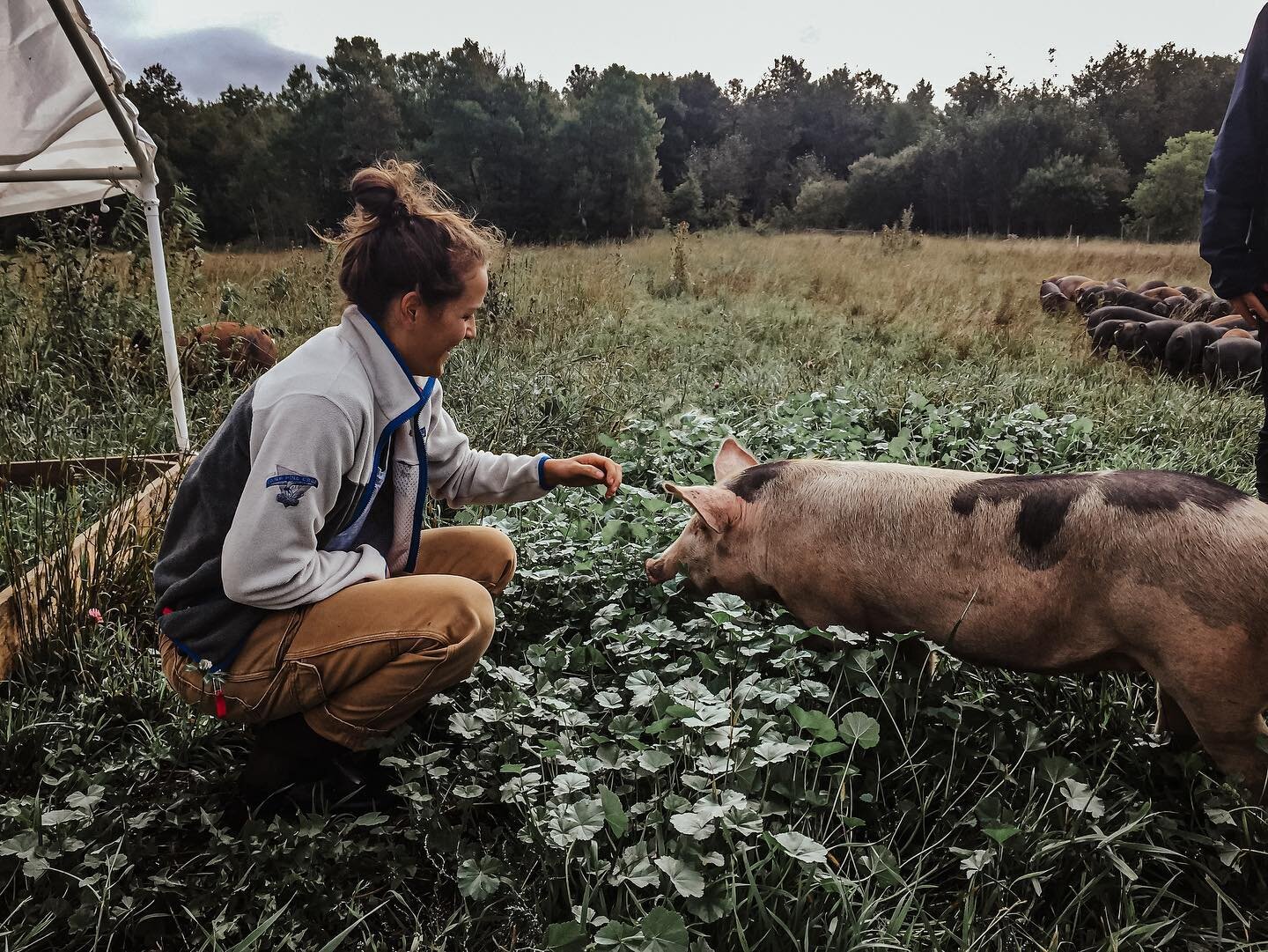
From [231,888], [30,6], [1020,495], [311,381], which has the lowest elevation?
[231,888]

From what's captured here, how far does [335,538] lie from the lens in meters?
2.15

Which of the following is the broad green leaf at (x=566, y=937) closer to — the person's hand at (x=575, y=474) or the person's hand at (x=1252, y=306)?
the person's hand at (x=575, y=474)

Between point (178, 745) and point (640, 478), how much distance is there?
2.61 meters

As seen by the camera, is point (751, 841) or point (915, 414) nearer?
point (751, 841)

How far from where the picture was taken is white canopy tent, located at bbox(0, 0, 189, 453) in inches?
134

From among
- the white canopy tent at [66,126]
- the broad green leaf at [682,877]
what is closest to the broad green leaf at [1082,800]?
the broad green leaf at [682,877]

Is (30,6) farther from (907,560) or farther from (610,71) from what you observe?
(610,71)

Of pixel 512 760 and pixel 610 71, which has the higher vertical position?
pixel 610 71

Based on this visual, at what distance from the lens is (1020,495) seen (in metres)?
2.29

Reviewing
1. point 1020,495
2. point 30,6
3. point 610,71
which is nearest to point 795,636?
point 1020,495

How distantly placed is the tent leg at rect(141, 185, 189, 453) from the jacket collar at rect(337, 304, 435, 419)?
2.29 m

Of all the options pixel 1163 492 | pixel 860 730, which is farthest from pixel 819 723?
pixel 1163 492

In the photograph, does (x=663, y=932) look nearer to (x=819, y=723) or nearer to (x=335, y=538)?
(x=819, y=723)

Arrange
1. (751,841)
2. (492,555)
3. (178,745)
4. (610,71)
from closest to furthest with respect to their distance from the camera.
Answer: (751,841) < (178,745) < (492,555) < (610,71)
